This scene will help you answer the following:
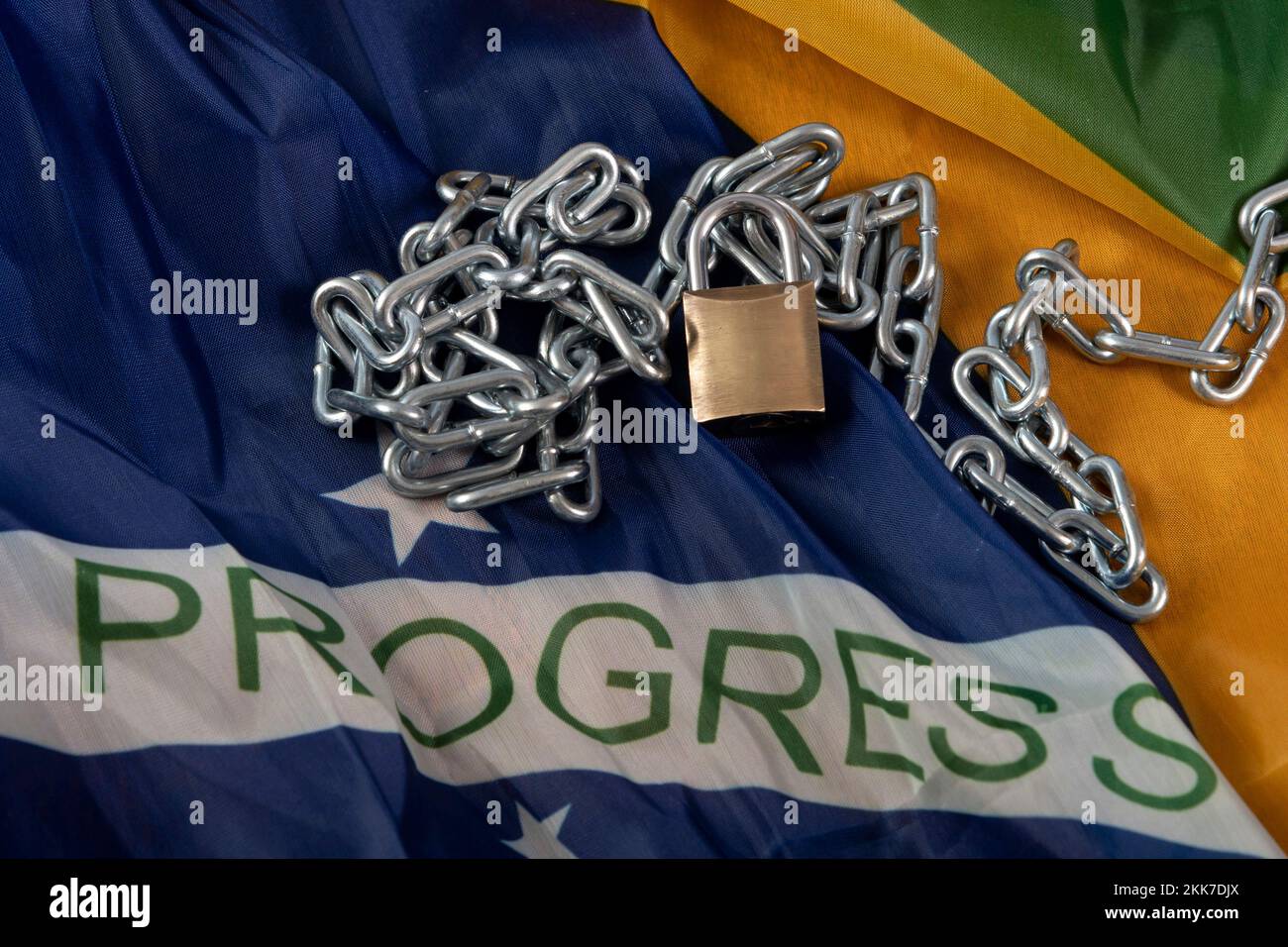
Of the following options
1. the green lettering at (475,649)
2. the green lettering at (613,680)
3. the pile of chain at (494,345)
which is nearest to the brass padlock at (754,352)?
the pile of chain at (494,345)

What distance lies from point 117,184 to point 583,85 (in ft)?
1.99

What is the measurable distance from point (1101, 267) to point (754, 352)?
0.56 metres

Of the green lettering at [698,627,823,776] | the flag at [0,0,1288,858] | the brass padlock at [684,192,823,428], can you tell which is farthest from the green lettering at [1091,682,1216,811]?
the brass padlock at [684,192,823,428]

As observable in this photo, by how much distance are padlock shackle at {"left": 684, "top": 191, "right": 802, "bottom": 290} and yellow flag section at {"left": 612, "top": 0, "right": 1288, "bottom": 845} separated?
0.81 ft

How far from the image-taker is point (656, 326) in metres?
1.38

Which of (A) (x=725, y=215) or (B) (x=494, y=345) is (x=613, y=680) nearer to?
(B) (x=494, y=345)

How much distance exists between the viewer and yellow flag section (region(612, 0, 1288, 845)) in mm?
1386

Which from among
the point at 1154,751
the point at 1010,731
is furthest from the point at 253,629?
the point at 1154,751

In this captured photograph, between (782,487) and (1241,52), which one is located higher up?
(1241,52)

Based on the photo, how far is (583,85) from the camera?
1592 millimetres

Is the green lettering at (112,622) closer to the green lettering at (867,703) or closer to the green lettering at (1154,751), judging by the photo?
the green lettering at (867,703)

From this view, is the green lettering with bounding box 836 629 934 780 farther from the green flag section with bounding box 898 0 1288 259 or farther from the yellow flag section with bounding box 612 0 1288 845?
the green flag section with bounding box 898 0 1288 259

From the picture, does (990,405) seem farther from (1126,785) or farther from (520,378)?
(520,378)

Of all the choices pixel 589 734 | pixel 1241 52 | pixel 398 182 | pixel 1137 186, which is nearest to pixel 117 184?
pixel 398 182
